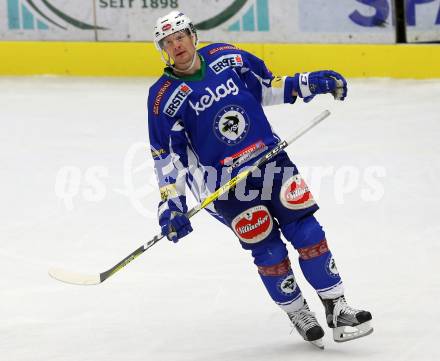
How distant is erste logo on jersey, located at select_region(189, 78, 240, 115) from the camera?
12.8 feet

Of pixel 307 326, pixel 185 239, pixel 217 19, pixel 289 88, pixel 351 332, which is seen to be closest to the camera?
pixel 351 332

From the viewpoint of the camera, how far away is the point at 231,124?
12.9ft

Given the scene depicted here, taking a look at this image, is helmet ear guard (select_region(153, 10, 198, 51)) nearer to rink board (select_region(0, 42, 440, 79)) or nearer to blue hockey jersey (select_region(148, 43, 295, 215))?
blue hockey jersey (select_region(148, 43, 295, 215))

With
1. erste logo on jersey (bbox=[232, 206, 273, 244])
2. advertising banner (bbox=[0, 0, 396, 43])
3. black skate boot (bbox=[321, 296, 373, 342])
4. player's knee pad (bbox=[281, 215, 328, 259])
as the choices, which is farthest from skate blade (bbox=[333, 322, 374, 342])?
advertising banner (bbox=[0, 0, 396, 43])

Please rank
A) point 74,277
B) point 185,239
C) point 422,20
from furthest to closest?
1. point 422,20
2. point 185,239
3. point 74,277

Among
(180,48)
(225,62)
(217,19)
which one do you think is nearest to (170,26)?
(180,48)

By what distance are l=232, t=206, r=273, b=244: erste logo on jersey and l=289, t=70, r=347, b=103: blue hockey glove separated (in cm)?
45

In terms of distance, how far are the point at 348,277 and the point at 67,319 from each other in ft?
3.69

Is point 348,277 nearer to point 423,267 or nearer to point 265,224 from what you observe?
point 423,267

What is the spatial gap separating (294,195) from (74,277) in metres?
0.95

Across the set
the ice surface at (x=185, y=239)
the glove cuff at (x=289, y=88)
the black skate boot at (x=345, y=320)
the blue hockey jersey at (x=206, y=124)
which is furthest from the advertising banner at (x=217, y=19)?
the black skate boot at (x=345, y=320)

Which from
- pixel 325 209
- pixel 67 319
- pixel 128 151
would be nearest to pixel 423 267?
pixel 325 209

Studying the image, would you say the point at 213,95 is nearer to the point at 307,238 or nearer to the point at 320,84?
the point at 320,84

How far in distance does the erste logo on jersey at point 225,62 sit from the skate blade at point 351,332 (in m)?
0.94
